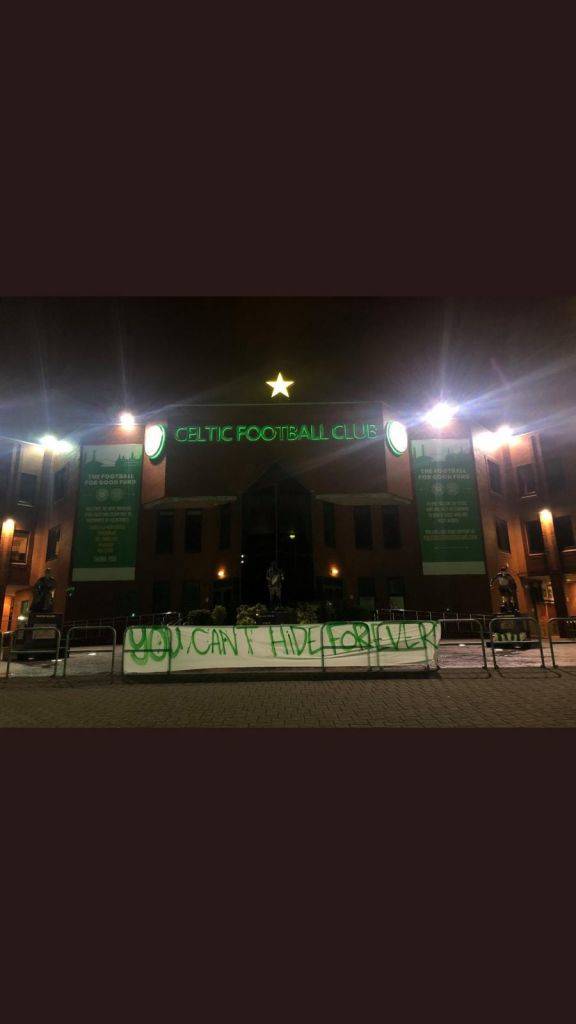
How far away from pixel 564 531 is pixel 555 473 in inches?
127

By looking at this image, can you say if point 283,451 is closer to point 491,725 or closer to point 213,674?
point 213,674

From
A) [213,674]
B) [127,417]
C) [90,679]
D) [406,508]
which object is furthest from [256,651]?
[127,417]

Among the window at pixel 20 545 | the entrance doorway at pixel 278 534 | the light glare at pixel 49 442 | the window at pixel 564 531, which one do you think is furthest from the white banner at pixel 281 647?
the light glare at pixel 49 442

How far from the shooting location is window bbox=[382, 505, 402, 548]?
2469 centimetres

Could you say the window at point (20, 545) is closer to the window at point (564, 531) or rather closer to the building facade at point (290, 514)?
the building facade at point (290, 514)

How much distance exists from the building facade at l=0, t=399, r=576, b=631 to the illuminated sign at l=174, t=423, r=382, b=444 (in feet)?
0.15

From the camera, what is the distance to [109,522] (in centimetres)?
2252

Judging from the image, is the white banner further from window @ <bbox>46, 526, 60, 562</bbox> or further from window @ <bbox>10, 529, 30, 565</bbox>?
window @ <bbox>10, 529, 30, 565</bbox>

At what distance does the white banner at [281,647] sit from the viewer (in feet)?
31.6

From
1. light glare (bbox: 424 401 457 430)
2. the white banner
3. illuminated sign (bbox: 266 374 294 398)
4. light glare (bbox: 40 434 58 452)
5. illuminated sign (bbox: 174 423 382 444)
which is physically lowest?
the white banner

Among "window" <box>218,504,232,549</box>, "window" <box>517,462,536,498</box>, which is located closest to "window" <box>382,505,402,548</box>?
"window" <box>517,462,536,498</box>

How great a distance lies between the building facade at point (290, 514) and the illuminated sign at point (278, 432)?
0.04 meters

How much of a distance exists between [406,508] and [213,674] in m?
17.2

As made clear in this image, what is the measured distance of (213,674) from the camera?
378 inches
